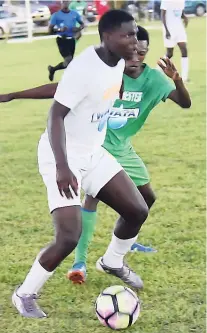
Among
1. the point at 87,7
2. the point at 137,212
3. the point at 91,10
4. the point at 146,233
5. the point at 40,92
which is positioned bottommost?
the point at 91,10

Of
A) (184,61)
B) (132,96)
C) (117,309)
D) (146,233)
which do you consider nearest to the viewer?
(117,309)

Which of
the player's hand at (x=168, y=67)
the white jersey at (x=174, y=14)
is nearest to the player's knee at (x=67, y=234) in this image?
the player's hand at (x=168, y=67)

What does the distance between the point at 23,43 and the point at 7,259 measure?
1625cm

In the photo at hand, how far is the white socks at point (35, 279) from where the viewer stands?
3.58 m

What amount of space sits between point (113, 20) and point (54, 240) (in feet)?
3.97

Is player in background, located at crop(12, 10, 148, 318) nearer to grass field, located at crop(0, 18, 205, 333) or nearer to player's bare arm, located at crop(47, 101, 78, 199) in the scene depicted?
player's bare arm, located at crop(47, 101, 78, 199)

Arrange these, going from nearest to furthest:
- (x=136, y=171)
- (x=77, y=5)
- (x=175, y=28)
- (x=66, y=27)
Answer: (x=136, y=171)
(x=175, y=28)
(x=66, y=27)
(x=77, y=5)

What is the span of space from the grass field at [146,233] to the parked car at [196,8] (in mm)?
21776

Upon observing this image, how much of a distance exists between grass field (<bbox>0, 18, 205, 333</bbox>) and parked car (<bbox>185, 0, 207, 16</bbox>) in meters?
21.8

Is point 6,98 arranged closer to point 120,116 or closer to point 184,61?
point 120,116

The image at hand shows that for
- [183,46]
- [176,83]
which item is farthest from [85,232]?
[183,46]

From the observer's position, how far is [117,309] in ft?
11.7

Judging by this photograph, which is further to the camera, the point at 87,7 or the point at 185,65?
the point at 87,7

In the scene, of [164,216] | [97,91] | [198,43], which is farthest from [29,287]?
[198,43]
